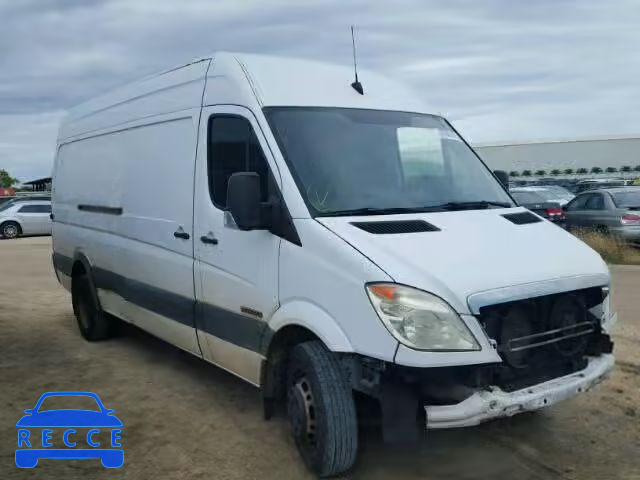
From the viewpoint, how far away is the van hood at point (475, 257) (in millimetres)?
3666

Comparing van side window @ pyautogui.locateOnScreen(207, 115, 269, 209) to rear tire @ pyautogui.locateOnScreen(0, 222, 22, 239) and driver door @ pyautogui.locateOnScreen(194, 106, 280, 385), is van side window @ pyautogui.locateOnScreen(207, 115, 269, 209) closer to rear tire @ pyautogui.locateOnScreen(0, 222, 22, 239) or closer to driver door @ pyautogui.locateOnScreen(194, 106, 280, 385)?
driver door @ pyautogui.locateOnScreen(194, 106, 280, 385)

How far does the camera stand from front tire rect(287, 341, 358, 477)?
3.85 meters

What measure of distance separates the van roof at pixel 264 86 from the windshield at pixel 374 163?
0.12 metres

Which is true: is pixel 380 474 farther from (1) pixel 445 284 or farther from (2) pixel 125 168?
(2) pixel 125 168

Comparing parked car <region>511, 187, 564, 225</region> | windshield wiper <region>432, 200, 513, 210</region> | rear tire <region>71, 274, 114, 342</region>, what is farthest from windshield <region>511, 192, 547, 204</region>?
windshield wiper <region>432, 200, 513, 210</region>

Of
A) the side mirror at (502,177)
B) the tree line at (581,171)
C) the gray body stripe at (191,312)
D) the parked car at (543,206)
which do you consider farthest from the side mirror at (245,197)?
the tree line at (581,171)

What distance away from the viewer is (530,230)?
449 cm

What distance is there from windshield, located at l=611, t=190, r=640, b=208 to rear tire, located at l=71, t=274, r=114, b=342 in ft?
38.7

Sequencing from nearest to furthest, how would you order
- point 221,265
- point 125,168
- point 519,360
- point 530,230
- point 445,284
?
point 445,284 → point 519,360 → point 530,230 → point 221,265 → point 125,168

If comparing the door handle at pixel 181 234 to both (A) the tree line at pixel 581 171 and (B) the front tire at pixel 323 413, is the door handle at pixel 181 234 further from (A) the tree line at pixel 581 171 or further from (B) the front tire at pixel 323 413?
(A) the tree line at pixel 581 171

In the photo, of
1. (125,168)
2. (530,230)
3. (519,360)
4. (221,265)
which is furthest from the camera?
(125,168)

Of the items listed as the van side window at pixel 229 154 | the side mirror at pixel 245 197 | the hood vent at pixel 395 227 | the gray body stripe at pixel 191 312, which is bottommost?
the gray body stripe at pixel 191 312

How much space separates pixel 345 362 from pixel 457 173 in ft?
5.98

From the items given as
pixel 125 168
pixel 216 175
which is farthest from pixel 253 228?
pixel 125 168
